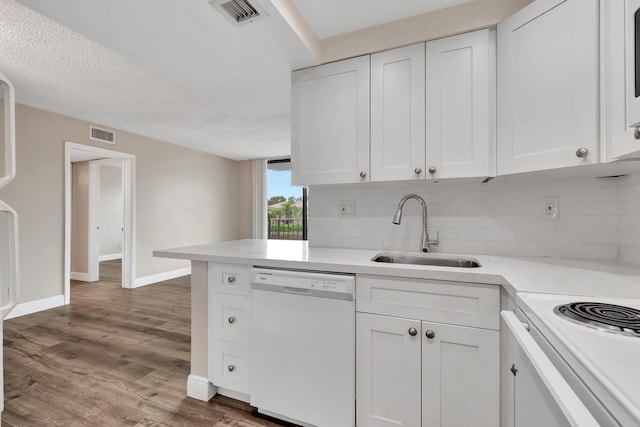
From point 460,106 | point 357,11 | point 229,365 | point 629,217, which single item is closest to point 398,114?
point 460,106

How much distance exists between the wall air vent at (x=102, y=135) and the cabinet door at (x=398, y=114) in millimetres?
4100

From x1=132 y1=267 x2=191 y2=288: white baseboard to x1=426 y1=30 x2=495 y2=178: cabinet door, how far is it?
4.73m

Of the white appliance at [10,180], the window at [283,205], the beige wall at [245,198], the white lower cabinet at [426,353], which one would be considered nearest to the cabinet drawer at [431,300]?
the white lower cabinet at [426,353]

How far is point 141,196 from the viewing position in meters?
4.56

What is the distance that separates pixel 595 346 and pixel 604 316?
8.2 inches

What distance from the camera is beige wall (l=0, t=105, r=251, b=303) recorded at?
130 inches

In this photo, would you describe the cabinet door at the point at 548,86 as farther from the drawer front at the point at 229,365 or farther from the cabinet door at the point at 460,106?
the drawer front at the point at 229,365

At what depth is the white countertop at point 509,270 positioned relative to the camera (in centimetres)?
101

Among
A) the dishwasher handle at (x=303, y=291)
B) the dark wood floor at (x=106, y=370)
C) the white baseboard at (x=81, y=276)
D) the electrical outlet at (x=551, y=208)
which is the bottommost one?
the dark wood floor at (x=106, y=370)

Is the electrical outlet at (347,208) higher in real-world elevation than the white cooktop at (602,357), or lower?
higher

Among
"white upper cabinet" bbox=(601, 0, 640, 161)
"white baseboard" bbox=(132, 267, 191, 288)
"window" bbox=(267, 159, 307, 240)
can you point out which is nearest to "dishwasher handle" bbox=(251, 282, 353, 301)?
"white upper cabinet" bbox=(601, 0, 640, 161)

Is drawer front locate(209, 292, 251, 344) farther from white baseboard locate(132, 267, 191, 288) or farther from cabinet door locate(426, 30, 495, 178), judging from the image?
white baseboard locate(132, 267, 191, 288)

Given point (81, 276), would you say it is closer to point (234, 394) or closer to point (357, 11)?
point (234, 394)

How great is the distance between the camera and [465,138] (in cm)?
160
